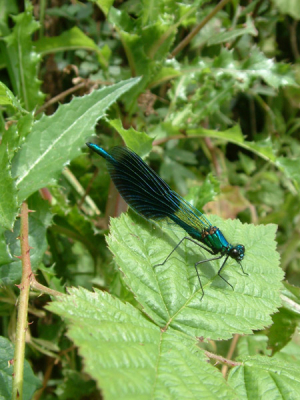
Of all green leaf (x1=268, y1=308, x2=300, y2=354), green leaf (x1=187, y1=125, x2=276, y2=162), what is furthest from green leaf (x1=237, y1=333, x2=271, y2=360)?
green leaf (x1=187, y1=125, x2=276, y2=162)

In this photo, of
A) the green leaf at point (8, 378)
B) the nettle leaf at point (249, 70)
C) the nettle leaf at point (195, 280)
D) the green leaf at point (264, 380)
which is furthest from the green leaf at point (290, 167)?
the green leaf at point (8, 378)

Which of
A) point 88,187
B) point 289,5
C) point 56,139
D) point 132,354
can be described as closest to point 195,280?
point 132,354

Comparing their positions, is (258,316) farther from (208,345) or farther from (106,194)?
(106,194)

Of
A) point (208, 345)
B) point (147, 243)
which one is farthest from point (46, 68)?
point (208, 345)

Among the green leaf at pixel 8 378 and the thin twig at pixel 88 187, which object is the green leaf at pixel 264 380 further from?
the thin twig at pixel 88 187

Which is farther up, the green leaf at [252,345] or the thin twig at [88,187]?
the thin twig at [88,187]

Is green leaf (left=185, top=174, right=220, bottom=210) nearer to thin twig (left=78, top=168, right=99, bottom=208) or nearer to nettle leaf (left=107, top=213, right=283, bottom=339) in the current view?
nettle leaf (left=107, top=213, right=283, bottom=339)
